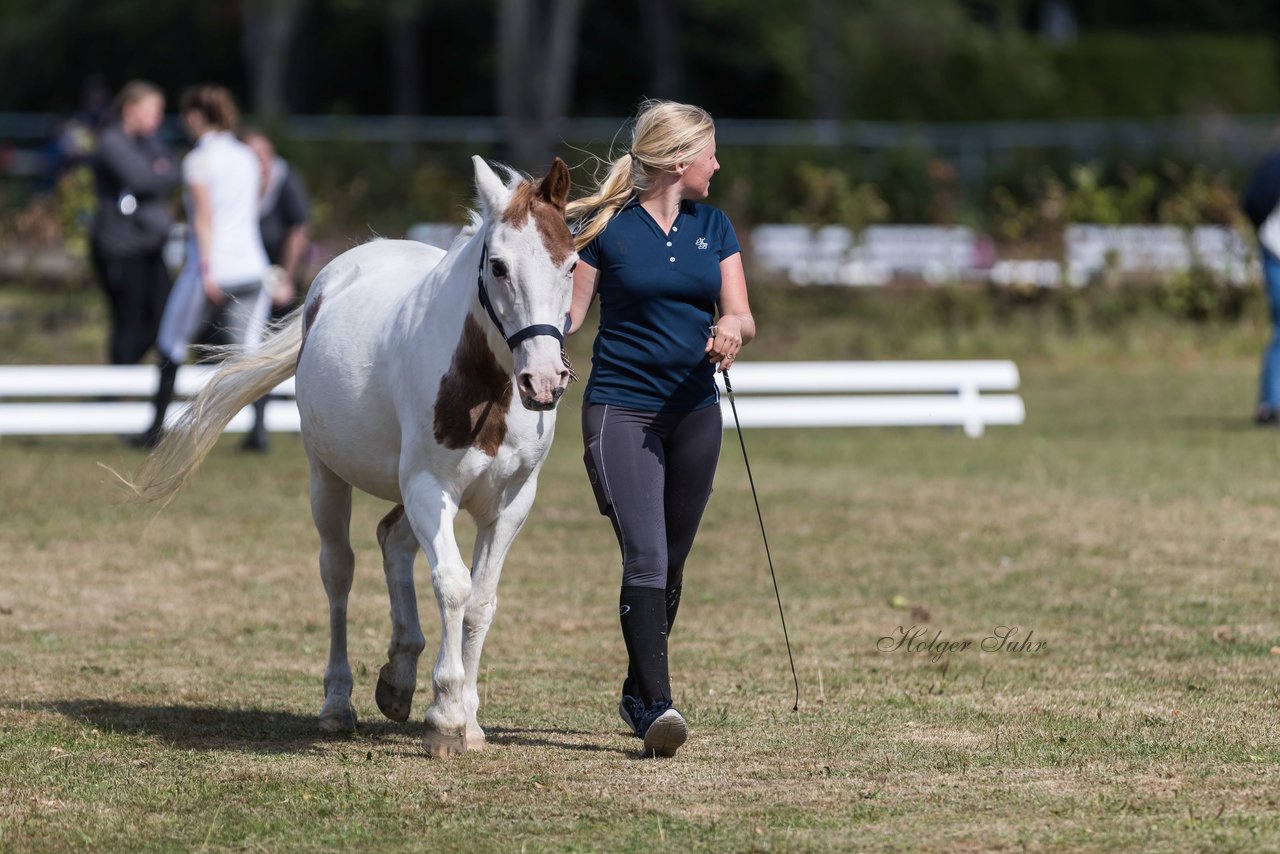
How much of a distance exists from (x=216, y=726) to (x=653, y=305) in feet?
7.07

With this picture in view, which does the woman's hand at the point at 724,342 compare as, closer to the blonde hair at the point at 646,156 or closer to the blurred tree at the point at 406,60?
the blonde hair at the point at 646,156

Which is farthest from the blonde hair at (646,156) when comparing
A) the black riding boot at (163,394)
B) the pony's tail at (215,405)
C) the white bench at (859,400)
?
the white bench at (859,400)

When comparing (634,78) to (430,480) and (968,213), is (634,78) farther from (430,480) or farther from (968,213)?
(430,480)

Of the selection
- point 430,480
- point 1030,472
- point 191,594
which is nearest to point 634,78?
point 1030,472

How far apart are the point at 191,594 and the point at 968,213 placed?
19.0 m

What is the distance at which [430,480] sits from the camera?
6.13 metres

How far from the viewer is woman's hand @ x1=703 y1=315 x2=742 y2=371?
6082mm

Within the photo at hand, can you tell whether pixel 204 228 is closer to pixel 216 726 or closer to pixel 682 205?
pixel 216 726

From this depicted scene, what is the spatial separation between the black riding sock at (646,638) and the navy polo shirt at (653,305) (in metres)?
0.62

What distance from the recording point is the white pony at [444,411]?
5742 millimetres

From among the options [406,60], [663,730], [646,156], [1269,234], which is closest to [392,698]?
[663,730]

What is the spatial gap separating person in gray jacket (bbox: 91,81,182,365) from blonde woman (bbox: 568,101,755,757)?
844 cm
